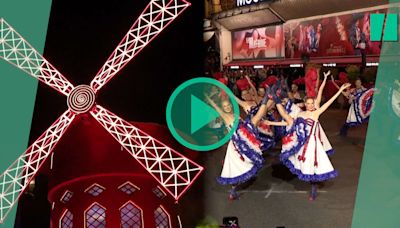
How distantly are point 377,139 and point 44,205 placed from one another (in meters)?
2.38

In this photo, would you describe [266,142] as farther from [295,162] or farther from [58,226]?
[58,226]

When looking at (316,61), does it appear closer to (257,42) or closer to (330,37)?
(330,37)

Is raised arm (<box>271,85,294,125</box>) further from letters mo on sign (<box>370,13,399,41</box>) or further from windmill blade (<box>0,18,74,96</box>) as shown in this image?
windmill blade (<box>0,18,74,96</box>)

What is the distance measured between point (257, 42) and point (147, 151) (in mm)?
1186

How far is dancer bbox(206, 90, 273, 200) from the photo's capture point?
10.8 feet

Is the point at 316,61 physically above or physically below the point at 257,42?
below

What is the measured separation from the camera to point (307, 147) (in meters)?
3.39

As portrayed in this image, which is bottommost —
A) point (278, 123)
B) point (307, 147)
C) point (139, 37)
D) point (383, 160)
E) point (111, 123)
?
point (383, 160)

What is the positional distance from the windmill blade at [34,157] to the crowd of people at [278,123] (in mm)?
951

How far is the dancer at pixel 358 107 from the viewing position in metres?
4.04

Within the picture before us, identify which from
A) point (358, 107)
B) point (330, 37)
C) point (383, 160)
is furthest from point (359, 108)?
point (330, 37)

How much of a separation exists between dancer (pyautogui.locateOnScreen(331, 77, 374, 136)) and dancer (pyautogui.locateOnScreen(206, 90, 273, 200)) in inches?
40.2

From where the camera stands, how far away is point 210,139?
3203mm

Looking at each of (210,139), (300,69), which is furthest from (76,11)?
(300,69)
